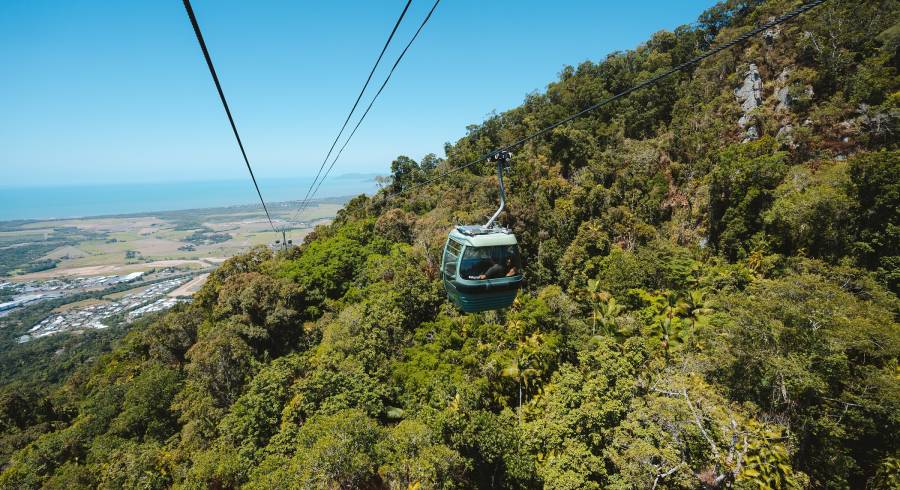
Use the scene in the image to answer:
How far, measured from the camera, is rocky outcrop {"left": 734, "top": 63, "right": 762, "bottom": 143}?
32375 mm

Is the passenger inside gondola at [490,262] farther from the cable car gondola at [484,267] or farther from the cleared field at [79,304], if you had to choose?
the cleared field at [79,304]

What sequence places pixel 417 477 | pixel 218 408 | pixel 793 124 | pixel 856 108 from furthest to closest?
pixel 793 124 < pixel 856 108 < pixel 218 408 < pixel 417 477

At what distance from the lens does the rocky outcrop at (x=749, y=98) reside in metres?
32.4

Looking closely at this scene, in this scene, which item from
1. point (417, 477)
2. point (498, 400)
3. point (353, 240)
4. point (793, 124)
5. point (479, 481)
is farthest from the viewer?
point (353, 240)

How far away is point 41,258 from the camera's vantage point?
143 metres

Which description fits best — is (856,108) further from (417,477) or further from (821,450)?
(417,477)

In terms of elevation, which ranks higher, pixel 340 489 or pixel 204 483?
pixel 340 489

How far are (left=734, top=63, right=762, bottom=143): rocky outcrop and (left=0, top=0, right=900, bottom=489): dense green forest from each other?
20 centimetres

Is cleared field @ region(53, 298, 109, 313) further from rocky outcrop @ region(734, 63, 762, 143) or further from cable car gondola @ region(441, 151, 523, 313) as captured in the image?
rocky outcrop @ region(734, 63, 762, 143)

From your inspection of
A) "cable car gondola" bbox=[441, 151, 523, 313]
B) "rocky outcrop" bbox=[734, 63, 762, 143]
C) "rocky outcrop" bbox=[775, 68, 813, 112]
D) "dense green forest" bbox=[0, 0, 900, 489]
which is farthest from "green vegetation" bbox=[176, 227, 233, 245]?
"rocky outcrop" bbox=[775, 68, 813, 112]

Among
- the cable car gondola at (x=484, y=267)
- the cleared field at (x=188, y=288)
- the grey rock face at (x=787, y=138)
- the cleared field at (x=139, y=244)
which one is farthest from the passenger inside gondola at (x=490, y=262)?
the cleared field at (x=139, y=244)

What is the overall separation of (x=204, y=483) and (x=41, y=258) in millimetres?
194927

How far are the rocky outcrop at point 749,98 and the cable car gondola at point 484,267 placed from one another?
33857mm

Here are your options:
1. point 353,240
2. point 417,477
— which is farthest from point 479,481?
point 353,240
